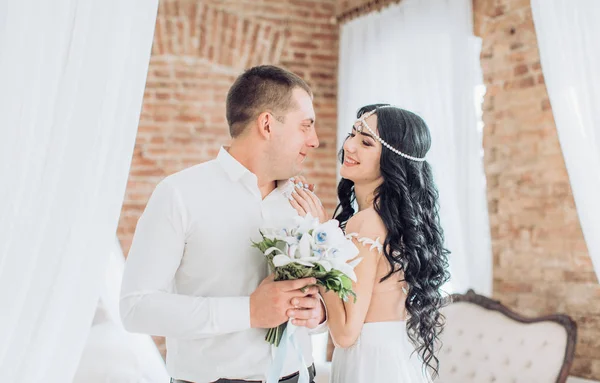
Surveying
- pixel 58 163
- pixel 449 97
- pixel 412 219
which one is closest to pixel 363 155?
pixel 412 219

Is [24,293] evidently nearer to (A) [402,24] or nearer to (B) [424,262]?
(B) [424,262]

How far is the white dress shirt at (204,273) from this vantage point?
1788 millimetres

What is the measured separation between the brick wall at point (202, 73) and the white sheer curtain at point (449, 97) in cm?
81

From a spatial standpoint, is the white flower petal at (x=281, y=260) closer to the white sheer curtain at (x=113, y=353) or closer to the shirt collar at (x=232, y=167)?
the shirt collar at (x=232, y=167)

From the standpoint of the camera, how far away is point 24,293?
4.73 ft

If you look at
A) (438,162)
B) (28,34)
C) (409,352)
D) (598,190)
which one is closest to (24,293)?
(28,34)

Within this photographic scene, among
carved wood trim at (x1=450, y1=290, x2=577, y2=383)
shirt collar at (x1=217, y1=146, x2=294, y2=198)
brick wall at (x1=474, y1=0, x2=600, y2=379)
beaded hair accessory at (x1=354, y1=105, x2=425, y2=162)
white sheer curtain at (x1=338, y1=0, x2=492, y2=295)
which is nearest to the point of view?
shirt collar at (x1=217, y1=146, x2=294, y2=198)

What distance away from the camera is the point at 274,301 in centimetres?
180

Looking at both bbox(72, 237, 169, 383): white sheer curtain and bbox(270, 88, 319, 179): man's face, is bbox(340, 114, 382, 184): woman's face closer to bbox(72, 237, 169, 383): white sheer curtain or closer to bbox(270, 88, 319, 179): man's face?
bbox(270, 88, 319, 179): man's face

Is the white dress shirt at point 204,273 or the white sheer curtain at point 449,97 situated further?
the white sheer curtain at point 449,97

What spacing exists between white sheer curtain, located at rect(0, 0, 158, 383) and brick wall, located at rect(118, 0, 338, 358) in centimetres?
362

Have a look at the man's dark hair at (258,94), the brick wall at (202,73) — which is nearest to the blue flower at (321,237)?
the man's dark hair at (258,94)

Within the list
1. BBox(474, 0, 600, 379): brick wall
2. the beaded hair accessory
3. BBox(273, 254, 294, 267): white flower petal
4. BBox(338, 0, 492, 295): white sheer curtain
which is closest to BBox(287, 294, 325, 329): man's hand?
BBox(273, 254, 294, 267): white flower petal

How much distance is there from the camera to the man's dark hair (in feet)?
6.82
